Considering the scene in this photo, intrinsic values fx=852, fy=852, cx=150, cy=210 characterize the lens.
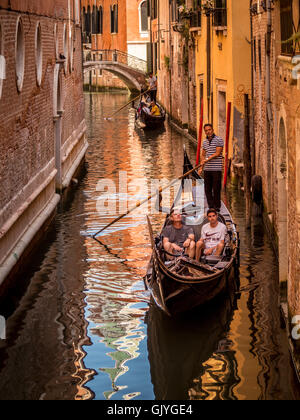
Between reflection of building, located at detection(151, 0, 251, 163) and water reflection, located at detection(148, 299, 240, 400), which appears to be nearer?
water reflection, located at detection(148, 299, 240, 400)

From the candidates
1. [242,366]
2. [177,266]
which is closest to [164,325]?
[177,266]

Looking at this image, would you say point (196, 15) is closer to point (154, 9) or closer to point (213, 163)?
point (213, 163)

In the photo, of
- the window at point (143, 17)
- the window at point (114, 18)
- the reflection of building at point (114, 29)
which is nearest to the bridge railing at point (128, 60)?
the reflection of building at point (114, 29)

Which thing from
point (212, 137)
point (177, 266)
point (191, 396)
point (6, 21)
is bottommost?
point (191, 396)

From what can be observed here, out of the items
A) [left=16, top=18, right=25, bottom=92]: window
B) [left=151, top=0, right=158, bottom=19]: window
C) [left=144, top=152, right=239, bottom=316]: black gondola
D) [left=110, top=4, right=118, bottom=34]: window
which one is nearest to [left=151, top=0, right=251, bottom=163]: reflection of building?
[left=151, top=0, right=158, bottom=19]: window

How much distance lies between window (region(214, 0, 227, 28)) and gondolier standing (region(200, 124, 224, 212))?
160 inches

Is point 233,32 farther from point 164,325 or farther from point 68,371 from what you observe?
point 68,371

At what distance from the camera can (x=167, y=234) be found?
28.1 ft

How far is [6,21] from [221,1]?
6.37 meters

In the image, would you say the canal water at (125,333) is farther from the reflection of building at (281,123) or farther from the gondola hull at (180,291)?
the reflection of building at (281,123)

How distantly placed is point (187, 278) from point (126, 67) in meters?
32.3

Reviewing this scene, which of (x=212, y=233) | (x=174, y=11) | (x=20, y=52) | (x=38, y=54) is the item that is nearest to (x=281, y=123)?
(x=212, y=233)

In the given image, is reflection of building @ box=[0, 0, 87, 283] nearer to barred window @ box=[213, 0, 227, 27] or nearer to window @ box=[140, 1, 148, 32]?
barred window @ box=[213, 0, 227, 27]

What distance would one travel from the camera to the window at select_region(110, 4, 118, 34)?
43.8 m
